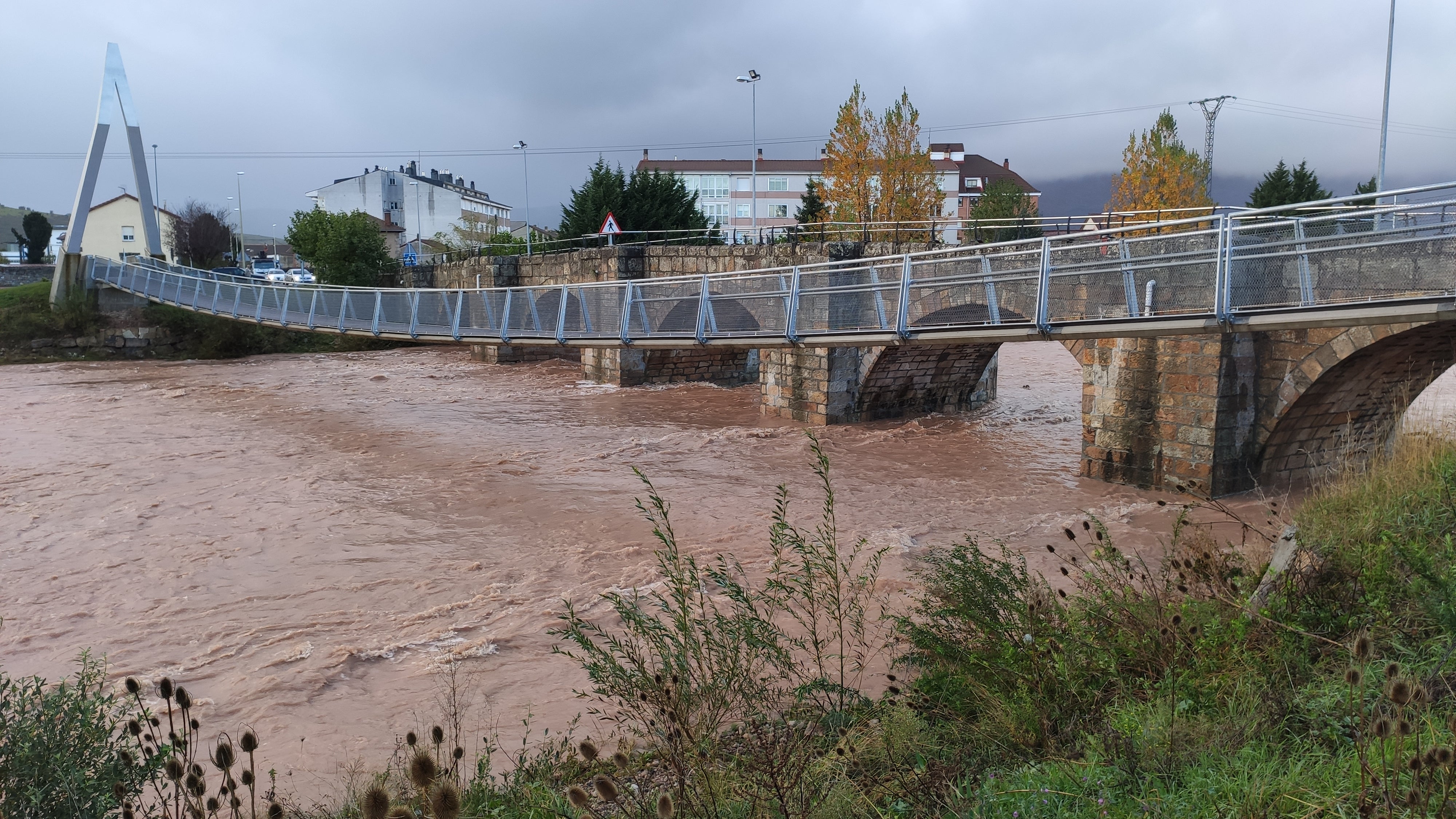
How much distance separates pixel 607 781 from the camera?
191 cm

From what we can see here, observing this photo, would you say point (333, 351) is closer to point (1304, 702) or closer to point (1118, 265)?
point (1118, 265)

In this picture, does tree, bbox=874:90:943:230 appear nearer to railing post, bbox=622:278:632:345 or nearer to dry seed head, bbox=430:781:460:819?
railing post, bbox=622:278:632:345

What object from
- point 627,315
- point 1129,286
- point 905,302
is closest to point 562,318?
point 627,315

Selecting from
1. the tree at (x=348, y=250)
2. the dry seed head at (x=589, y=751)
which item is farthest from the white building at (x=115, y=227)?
the dry seed head at (x=589, y=751)

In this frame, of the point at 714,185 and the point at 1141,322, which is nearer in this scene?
the point at 1141,322

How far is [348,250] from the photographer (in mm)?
34781

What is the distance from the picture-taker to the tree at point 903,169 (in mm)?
29078

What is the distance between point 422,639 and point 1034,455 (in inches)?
394

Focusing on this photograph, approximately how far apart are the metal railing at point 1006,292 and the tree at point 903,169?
46.1ft

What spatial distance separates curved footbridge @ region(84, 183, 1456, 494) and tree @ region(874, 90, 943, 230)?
12.5m

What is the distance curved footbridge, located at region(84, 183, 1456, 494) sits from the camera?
24.4ft

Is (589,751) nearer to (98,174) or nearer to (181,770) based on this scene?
(181,770)

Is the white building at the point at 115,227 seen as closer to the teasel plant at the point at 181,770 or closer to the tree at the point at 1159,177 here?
the tree at the point at 1159,177

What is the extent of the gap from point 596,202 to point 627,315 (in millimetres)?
21181
